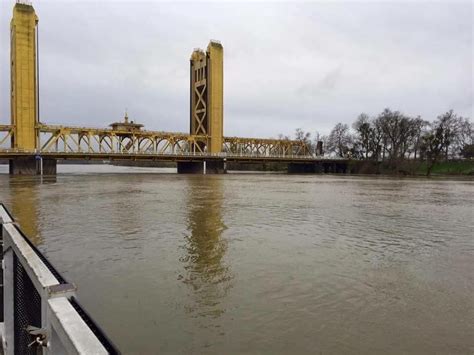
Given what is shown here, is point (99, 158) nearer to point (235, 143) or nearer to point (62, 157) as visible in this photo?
point (62, 157)

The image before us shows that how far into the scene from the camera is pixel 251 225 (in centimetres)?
1447

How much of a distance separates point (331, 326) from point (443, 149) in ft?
313

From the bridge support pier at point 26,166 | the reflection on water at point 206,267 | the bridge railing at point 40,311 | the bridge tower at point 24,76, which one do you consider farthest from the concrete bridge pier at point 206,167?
the bridge railing at point 40,311

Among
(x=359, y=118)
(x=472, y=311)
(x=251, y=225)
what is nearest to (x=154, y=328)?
(x=472, y=311)

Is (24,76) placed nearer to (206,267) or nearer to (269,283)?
(206,267)

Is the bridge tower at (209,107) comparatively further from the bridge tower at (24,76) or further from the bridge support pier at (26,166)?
the bridge tower at (24,76)

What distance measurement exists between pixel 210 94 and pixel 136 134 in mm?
18736

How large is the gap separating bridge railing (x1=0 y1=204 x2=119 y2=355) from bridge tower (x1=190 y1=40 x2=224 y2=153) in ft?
291

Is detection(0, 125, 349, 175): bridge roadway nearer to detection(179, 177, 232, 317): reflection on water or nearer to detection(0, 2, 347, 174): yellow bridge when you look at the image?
detection(0, 2, 347, 174): yellow bridge

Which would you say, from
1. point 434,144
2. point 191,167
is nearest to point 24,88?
point 191,167

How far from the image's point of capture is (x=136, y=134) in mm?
85625

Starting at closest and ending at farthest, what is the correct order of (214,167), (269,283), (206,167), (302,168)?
1. (269,283)
2. (206,167)
3. (214,167)
4. (302,168)

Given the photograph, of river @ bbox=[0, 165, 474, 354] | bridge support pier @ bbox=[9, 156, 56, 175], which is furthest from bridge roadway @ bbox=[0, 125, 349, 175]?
river @ bbox=[0, 165, 474, 354]

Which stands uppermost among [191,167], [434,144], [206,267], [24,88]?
[24,88]
